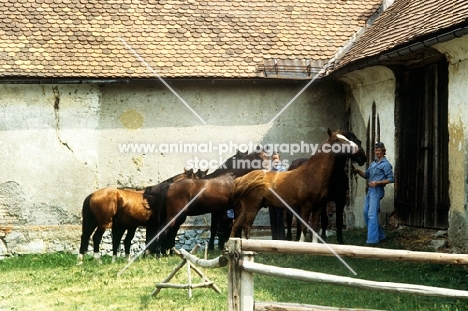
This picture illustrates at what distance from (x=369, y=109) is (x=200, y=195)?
14.6 ft

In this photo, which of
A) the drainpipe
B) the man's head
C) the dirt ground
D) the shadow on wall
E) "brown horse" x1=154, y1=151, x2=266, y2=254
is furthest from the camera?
the shadow on wall

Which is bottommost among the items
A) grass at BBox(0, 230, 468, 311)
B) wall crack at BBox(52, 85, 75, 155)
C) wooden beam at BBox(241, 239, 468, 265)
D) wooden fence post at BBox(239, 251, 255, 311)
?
grass at BBox(0, 230, 468, 311)

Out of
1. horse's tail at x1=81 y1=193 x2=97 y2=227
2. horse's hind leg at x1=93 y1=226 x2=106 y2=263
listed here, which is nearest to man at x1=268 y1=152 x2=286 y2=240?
horse's hind leg at x1=93 y1=226 x2=106 y2=263

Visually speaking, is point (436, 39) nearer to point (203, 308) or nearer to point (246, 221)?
point (246, 221)

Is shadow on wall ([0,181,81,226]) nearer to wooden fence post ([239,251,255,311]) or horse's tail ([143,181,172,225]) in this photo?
horse's tail ([143,181,172,225])

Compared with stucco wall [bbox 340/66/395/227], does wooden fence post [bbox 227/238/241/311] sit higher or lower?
lower

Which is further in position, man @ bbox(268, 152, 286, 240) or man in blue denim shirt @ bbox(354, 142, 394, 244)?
man @ bbox(268, 152, 286, 240)

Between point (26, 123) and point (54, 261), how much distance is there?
12.4 feet

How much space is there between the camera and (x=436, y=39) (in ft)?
43.5

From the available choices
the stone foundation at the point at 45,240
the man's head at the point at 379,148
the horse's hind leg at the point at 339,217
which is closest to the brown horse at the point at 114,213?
the stone foundation at the point at 45,240

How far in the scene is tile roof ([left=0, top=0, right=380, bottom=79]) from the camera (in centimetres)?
1931

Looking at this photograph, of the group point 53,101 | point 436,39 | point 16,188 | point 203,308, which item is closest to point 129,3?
point 53,101

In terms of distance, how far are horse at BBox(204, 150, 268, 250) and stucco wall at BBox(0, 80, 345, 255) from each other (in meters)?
2.19

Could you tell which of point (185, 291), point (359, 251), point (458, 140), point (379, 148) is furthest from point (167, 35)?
point (359, 251)
